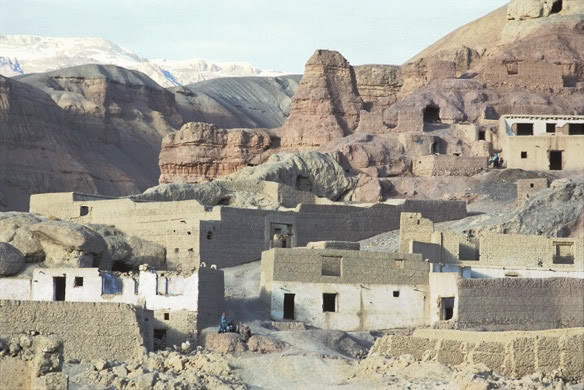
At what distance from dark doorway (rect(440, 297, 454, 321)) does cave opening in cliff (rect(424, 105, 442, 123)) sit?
2621cm

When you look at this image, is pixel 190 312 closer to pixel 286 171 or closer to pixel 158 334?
pixel 158 334

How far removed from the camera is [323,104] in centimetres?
6488

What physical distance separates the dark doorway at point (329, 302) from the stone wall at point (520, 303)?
3.27m

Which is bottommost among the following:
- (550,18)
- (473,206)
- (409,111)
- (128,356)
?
(128,356)

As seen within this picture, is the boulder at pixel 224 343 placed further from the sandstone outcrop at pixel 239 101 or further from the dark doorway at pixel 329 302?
the sandstone outcrop at pixel 239 101

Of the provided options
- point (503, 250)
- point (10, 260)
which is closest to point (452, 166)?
point (503, 250)

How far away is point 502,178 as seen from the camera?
54.4 m

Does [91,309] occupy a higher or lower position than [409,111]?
lower

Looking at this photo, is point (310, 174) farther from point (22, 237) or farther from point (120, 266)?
point (22, 237)

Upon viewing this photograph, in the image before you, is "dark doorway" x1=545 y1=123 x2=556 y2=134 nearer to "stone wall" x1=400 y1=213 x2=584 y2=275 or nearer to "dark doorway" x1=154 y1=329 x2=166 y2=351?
"stone wall" x1=400 y1=213 x2=584 y2=275

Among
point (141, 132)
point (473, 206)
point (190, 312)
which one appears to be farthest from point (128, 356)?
point (141, 132)

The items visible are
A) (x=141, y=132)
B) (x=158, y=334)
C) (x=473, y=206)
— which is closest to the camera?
(x=158, y=334)

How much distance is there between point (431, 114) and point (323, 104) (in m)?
4.94

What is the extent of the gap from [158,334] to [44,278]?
356 cm
